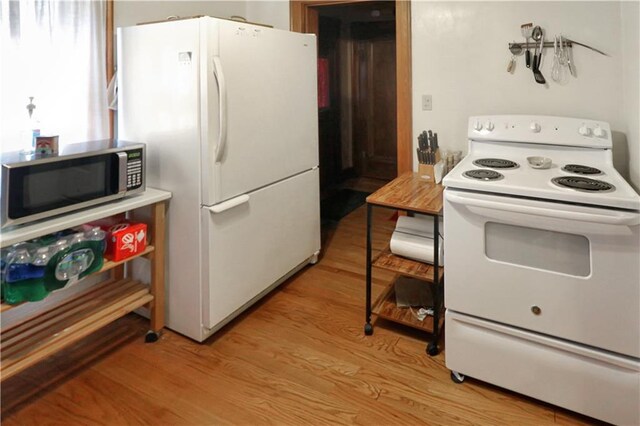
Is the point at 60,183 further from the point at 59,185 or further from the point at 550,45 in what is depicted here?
the point at 550,45

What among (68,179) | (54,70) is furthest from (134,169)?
(54,70)

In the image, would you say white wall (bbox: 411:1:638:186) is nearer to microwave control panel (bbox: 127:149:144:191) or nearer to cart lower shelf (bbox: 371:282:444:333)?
cart lower shelf (bbox: 371:282:444:333)

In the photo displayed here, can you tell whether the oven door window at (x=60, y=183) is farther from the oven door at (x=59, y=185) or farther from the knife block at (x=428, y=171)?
the knife block at (x=428, y=171)

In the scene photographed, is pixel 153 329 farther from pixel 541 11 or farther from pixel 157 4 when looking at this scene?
pixel 541 11

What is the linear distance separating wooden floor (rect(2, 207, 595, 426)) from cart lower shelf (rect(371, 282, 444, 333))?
4.3 inches

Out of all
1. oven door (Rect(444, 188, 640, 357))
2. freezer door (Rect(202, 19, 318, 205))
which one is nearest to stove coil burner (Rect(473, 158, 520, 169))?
oven door (Rect(444, 188, 640, 357))

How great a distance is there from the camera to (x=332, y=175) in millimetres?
4887

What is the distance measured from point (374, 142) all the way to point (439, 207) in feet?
11.2

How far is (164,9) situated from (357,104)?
2879mm

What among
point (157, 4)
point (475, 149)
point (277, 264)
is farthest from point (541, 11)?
point (157, 4)

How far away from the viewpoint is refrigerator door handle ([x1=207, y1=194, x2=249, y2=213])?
196 cm

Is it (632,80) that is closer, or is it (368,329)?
(632,80)

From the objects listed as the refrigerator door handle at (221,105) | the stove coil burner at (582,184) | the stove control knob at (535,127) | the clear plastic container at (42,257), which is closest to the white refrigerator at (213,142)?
the refrigerator door handle at (221,105)

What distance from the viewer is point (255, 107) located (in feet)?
7.13
